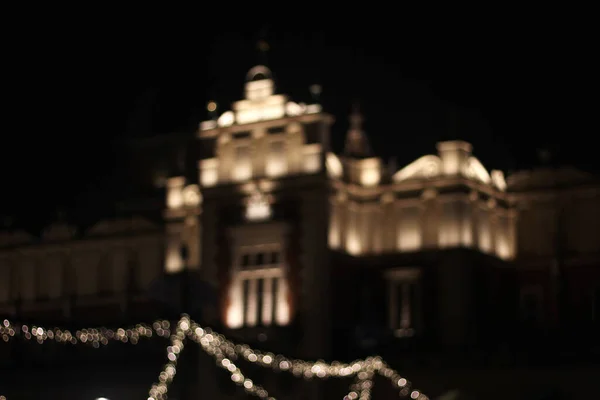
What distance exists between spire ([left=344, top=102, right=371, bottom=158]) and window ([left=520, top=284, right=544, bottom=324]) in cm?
757

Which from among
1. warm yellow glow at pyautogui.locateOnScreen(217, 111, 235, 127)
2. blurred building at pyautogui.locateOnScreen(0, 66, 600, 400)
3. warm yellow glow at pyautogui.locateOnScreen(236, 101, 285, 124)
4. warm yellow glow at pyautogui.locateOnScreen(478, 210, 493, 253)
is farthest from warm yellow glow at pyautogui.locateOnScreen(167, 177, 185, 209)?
warm yellow glow at pyautogui.locateOnScreen(478, 210, 493, 253)

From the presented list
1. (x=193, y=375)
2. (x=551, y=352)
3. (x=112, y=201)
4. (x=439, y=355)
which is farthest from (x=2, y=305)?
(x=551, y=352)

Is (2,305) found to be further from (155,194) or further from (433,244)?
(433,244)

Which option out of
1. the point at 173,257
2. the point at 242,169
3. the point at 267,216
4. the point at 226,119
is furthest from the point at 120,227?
the point at 267,216

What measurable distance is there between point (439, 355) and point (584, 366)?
4.88 meters

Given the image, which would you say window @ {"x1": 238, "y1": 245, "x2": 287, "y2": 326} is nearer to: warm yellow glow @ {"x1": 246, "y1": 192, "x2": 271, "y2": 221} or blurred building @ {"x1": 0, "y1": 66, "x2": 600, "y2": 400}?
blurred building @ {"x1": 0, "y1": 66, "x2": 600, "y2": 400}

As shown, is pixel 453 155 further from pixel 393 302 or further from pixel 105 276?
pixel 105 276

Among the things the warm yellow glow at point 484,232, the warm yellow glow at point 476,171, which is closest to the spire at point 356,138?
the warm yellow glow at point 476,171

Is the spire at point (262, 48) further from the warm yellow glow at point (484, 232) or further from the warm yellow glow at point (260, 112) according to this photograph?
the warm yellow glow at point (484, 232)

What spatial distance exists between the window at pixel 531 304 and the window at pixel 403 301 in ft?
14.2

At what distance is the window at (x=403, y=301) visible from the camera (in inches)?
1809

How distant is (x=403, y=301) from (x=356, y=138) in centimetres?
652

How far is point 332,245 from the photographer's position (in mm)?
46031

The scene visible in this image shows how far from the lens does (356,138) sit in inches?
1933
